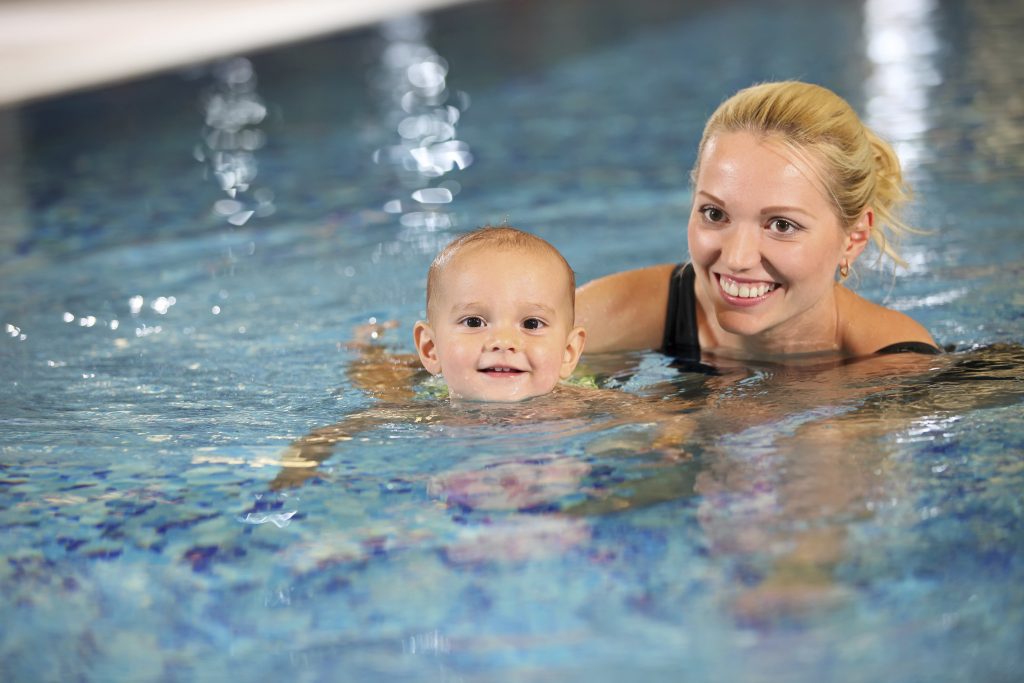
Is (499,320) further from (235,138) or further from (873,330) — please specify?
(235,138)

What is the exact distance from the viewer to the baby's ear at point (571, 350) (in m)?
3.38

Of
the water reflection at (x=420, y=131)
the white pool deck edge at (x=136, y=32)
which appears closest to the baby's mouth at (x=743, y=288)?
the water reflection at (x=420, y=131)

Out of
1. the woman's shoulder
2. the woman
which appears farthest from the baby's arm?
the woman's shoulder

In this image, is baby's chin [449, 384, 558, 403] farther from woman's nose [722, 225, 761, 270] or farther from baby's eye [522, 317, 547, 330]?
woman's nose [722, 225, 761, 270]

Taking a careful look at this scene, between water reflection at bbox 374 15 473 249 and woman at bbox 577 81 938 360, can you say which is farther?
water reflection at bbox 374 15 473 249

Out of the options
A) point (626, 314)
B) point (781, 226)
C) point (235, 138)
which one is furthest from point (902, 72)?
point (781, 226)

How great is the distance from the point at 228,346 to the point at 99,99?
19.0ft

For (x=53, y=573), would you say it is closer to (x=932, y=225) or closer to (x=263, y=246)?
(x=263, y=246)

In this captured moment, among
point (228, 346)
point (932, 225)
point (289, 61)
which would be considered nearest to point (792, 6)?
point (289, 61)

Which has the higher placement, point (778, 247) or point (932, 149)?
point (932, 149)

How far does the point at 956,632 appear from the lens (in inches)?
89.6

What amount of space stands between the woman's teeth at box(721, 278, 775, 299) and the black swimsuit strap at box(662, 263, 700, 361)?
0.53m

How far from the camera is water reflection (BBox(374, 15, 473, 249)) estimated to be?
20.9 ft

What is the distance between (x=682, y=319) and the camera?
3.97 metres
